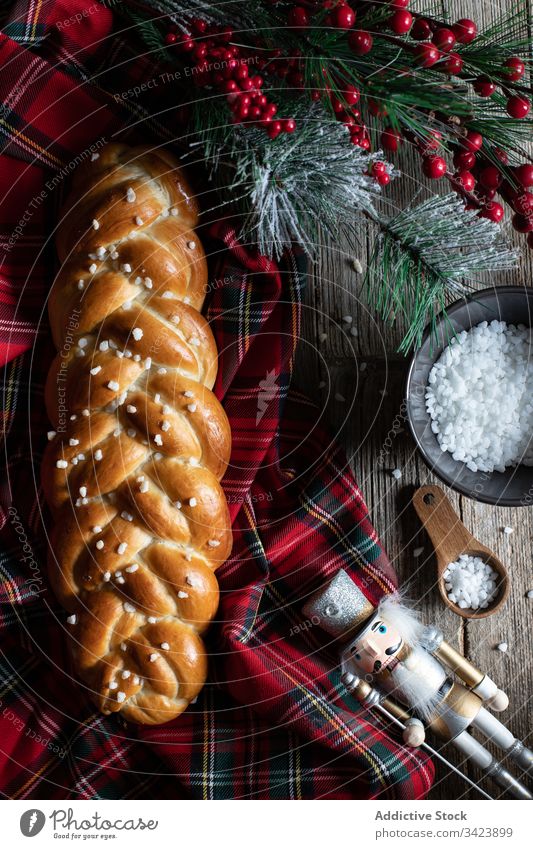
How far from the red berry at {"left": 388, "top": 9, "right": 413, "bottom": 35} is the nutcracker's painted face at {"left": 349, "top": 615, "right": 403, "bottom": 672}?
0.72 meters

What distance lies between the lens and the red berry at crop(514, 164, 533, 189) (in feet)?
3.04

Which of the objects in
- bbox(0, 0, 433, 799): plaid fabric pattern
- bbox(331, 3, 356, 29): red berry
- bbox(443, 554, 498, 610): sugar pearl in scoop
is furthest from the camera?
bbox(443, 554, 498, 610): sugar pearl in scoop

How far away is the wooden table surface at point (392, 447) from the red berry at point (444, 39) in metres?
0.33

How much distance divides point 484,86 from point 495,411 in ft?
1.40

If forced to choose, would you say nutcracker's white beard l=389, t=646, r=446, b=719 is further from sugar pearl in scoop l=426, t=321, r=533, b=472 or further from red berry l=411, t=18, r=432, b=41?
red berry l=411, t=18, r=432, b=41

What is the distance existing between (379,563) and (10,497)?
20.8 inches

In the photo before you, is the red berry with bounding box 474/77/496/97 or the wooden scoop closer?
the red berry with bounding box 474/77/496/97

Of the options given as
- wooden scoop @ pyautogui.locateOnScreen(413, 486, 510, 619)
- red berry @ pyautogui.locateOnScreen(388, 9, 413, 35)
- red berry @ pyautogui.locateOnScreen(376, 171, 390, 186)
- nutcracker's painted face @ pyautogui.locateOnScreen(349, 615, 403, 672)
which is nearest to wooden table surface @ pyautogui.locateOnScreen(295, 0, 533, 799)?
wooden scoop @ pyautogui.locateOnScreen(413, 486, 510, 619)

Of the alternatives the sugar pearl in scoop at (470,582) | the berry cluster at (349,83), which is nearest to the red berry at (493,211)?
the berry cluster at (349,83)

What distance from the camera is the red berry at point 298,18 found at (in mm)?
825

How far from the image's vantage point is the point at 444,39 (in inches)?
32.2

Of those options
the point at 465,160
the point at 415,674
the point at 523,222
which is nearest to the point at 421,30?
the point at 465,160

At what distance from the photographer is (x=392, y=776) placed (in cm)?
103
